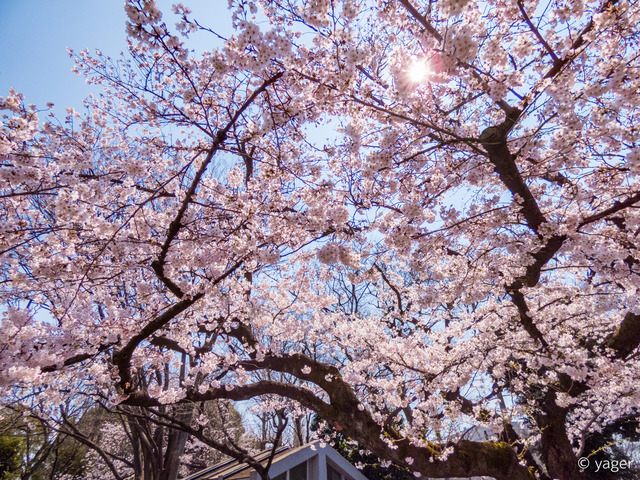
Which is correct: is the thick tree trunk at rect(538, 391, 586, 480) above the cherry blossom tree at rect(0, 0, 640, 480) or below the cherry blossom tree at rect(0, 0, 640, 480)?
below

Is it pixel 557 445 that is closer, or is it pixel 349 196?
pixel 349 196

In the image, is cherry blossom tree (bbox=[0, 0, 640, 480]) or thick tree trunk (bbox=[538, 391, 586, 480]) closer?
cherry blossom tree (bbox=[0, 0, 640, 480])

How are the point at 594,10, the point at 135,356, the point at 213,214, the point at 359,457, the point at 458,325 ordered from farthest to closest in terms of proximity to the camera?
the point at 359,457
the point at 458,325
the point at 135,356
the point at 213,214
the point at 594,10

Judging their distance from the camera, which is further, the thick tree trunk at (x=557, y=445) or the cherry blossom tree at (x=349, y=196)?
the thick tree trunk at (x=557, y=445)

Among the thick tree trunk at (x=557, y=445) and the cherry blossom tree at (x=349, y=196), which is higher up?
the cherry blossom tree at (x=349, y=196)

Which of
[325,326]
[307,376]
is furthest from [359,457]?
[307,376]

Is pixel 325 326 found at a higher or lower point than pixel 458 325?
higher

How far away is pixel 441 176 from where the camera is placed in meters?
4.07

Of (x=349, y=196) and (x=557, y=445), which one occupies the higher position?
(x=349, y=196)

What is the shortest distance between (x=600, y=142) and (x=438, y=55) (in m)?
2.54

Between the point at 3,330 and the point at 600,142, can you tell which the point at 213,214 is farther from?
the point at 600,142

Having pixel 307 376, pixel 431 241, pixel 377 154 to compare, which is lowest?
pixel 307 376

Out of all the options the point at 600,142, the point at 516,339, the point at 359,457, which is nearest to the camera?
the point at 600,142

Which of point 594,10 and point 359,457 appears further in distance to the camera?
point 359,457
